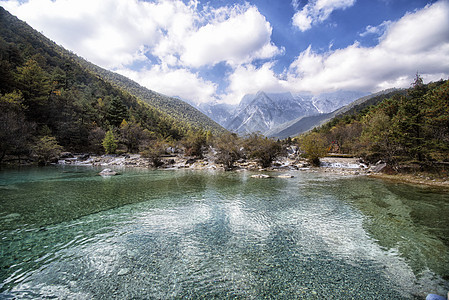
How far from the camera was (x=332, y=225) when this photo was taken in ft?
30.3

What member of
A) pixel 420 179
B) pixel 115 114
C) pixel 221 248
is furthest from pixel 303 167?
pixel 115 114

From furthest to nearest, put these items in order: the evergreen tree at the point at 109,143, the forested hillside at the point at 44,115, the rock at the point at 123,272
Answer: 1. the evergreen tree at the point at 109,143
2. the forested hillside at the point at 44,115
3. the rock at the point at 123,272

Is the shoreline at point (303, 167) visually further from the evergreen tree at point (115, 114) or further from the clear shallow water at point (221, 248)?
the evergreen tree at point (115, 114)

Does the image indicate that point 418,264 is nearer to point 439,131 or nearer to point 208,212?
point 208,212

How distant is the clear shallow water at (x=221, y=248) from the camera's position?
4902mm

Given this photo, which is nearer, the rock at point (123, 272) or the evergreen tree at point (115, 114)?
the rock at point (123, 272)

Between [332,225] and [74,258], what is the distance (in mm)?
10906

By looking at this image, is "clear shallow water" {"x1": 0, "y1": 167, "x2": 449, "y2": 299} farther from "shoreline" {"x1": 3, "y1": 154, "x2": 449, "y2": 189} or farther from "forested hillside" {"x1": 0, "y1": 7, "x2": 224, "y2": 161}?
"forested hillside" {"x1": 0, "y1": 7, "x2": 224, "y2": 161}

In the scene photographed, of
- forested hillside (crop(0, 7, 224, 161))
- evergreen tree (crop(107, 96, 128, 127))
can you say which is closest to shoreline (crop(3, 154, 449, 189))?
forested hillside (crop(0, 7, 224, 161))

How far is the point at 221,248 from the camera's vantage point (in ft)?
23.1

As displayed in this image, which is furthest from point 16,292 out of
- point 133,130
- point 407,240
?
point 133,130

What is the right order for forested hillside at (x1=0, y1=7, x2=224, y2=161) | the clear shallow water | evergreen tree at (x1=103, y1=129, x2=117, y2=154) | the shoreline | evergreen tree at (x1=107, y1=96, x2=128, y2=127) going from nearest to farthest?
the clear shallow water < the shoreline < forested hillside at (x1=0, y1=7, x2=224, y2=161) < evergreen tree at (x1=103, y1=129, x2=117, y2=154) < evergreen tree at (x1=107, y1=96, x2=128, y2=127)

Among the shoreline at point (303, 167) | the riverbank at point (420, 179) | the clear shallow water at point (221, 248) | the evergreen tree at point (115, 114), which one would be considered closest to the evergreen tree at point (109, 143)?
the shoreline at point (303, 167)

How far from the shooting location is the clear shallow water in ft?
16.1
